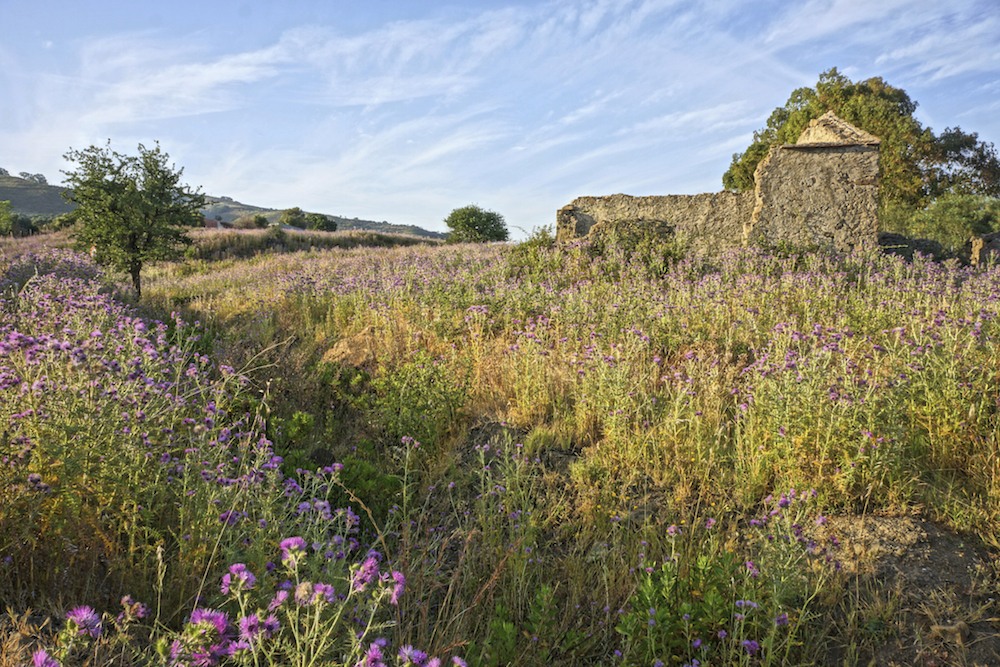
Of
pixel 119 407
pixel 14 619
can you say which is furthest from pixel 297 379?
pixel 14 619

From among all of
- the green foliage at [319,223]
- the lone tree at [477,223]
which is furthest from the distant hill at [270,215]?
the lone tree at [477,223]

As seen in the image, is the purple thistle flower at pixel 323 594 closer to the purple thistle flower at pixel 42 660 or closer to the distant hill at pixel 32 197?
the purple thistle flower at pixel 42 660

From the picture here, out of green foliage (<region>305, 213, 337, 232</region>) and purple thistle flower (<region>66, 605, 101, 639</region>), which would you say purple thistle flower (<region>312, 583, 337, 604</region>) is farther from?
green foliage (<region>305, 213, 337, 232</region>)

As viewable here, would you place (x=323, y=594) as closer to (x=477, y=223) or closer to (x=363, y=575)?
(x=363, y=575)

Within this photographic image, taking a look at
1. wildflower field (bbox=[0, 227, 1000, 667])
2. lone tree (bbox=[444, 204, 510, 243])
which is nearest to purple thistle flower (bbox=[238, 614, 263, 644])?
wildflower field (bbox=[0, 227, 1000, 667])

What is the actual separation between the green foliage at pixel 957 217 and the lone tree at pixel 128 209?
33161 mm

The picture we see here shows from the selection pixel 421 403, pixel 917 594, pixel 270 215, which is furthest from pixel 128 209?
pixel 270 215

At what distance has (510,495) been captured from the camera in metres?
3.28

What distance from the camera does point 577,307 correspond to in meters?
6.30

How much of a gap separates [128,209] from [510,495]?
Answer: 11877 mm

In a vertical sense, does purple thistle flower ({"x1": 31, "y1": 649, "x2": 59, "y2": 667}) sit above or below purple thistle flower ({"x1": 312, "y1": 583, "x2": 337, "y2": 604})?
below

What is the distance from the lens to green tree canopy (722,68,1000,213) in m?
26.0

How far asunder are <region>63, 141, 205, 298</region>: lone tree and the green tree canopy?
88.4ft

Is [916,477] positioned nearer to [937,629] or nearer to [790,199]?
[937,629]
